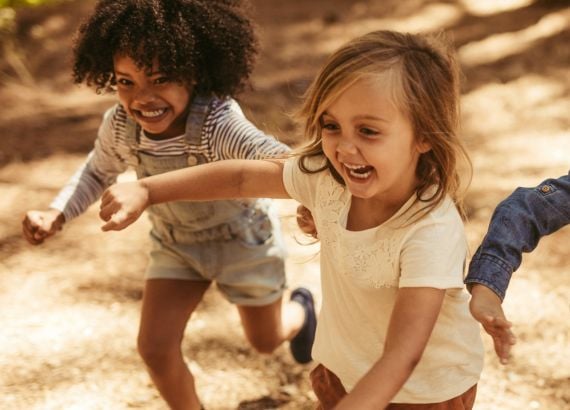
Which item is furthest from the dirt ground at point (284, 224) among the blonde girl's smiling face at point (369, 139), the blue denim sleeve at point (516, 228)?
the blonde girl's smiling face at point (369, 139)

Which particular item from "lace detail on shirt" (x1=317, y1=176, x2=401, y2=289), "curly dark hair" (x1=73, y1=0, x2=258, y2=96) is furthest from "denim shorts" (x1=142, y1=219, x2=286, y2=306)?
"lace detail on shirt" (x1=317, y1=176, x2=401, y2=289)

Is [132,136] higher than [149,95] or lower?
lower

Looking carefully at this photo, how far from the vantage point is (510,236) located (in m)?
1.92

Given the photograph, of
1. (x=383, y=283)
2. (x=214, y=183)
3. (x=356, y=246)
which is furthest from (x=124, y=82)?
(x=383, y=283)

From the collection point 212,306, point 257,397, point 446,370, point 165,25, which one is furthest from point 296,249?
point 446,370

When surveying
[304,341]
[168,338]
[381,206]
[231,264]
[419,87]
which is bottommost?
[304,341]

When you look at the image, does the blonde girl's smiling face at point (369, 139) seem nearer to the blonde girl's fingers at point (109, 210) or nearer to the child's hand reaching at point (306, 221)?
the child's hand reaching at point (306, 221)

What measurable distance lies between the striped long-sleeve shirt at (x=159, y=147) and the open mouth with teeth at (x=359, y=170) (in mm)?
493

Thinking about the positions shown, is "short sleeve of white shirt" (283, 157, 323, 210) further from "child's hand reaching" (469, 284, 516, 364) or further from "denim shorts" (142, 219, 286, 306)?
"denim shorts" (142, 219, 286, 306)

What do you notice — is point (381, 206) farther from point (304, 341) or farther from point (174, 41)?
point (304, 341)

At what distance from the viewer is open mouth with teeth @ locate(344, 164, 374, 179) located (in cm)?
182

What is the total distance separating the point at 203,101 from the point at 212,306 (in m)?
1.28

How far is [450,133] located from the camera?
6.07 feet

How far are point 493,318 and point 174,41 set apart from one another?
1.43 m
